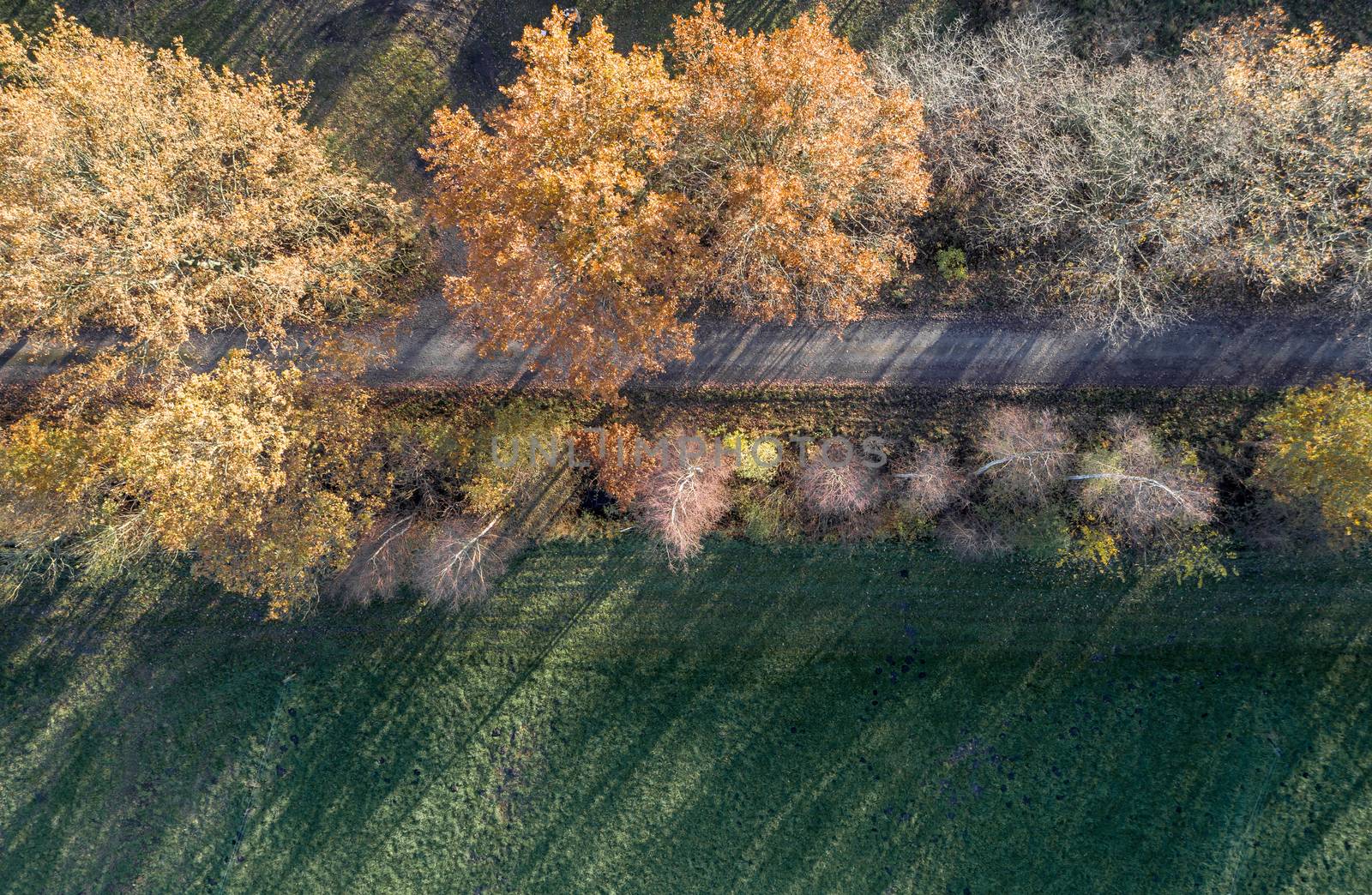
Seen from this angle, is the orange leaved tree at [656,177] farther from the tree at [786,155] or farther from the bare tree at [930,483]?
the bare tree at [930,483]

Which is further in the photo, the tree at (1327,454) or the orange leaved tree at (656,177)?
the tree at (1327,454)

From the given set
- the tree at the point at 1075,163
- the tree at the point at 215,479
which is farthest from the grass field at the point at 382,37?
the tree at the point at 215,479

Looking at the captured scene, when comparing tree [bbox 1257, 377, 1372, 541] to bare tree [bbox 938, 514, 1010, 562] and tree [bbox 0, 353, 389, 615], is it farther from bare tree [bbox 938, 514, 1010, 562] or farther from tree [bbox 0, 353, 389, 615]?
tree [bbox 0, 353, 389, 615]

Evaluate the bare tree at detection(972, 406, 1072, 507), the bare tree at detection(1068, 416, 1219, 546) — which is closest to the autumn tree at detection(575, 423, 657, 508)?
the bare tree at detection(972, 406, 1072, 507)

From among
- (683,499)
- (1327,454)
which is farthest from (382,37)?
(1327,454)

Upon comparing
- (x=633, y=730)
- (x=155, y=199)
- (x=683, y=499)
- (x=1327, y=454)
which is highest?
(x=1327, y=454)

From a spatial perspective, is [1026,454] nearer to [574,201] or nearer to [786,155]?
[786,155]
